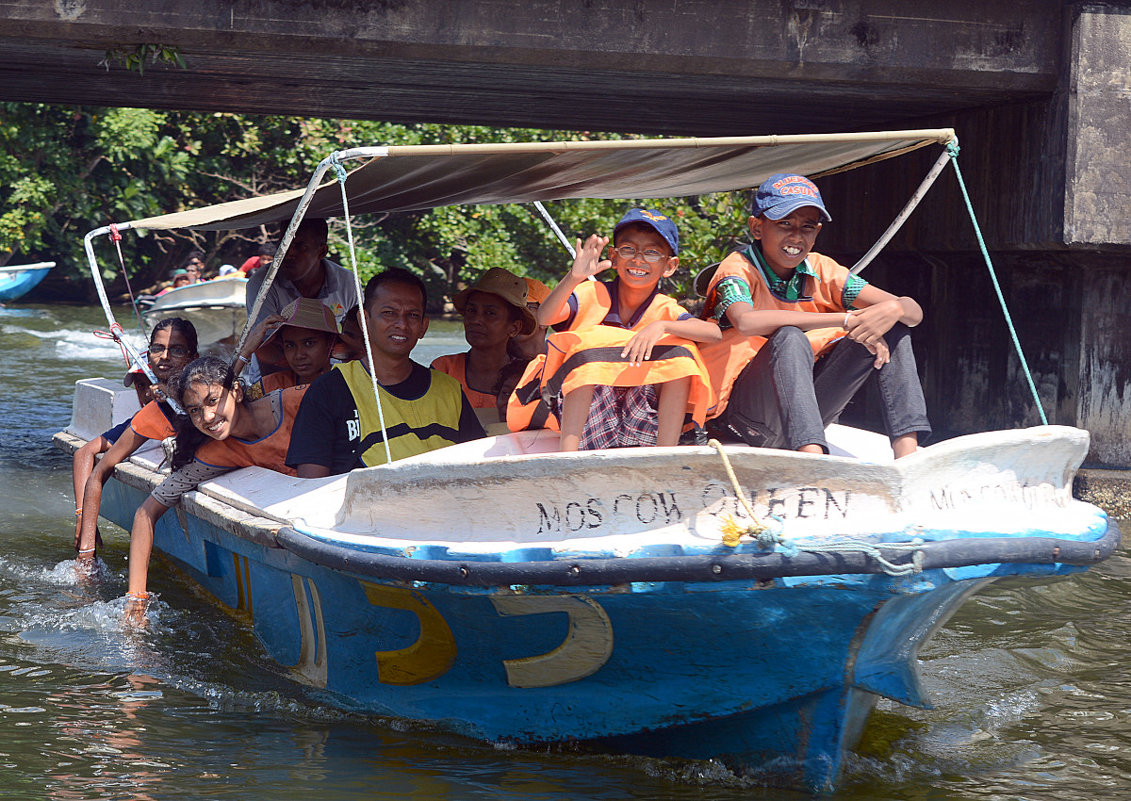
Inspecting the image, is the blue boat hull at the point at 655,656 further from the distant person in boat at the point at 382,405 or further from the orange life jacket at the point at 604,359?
the orange life jacket at the point at 604,359

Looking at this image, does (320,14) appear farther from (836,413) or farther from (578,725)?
(578,725)

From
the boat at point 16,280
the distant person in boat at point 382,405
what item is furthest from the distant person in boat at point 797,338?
the boat at point 16,280

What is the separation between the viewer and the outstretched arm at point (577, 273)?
399 cm

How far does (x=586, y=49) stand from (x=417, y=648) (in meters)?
3.83

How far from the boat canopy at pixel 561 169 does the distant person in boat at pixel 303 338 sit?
0.43m

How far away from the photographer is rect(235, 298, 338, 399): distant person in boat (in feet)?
18.4

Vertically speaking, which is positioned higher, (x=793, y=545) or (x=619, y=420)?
(x=619, y=420)

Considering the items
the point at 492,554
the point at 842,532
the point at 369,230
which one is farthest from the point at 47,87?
the point at 369,230

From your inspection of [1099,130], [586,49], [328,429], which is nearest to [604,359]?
[328,429]

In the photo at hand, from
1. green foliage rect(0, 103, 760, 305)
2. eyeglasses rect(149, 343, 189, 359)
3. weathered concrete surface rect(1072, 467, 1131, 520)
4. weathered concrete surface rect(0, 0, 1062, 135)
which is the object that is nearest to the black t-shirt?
eyeglasses rect(149, 343, 189, 359)

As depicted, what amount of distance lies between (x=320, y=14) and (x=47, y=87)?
10.9ft

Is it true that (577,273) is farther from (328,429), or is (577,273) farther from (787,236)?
(328,429)

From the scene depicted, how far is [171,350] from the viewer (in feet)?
19.4

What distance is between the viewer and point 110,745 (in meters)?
4.02
